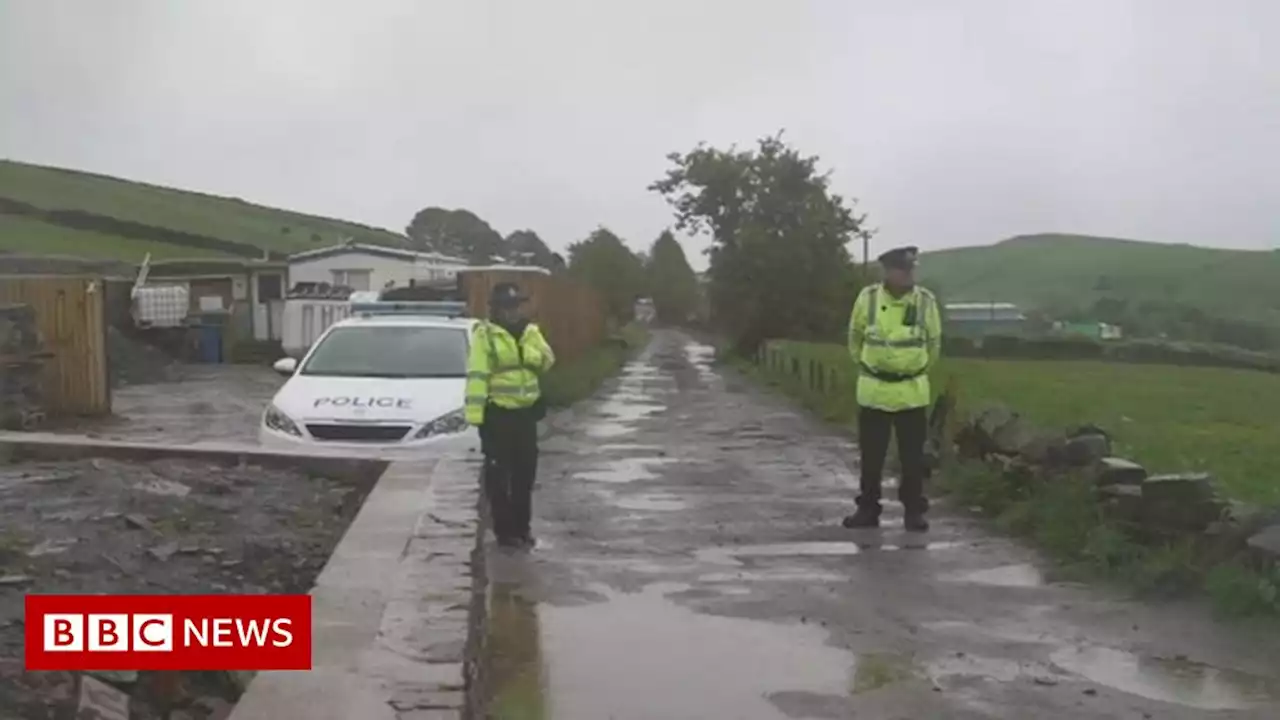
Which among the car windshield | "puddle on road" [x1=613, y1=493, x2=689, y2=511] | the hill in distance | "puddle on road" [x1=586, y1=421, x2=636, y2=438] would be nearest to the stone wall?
"puddle on road" [x1=613, y1=493, x2=689, y2=511]

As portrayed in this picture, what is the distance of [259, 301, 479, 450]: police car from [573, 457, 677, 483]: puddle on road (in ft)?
5.62

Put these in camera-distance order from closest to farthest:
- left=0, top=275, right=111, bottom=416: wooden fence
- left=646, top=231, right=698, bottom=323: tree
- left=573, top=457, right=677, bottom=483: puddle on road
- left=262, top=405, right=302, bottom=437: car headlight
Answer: left=262, top=405, right=302, bottom=437: car headlight, left=573, top=457, right=677, bottom=483: puddle on road, left=0, top=275, right=111, bottom=416: wooden fence, left=646, top=231, right=698, bottom=323: tree

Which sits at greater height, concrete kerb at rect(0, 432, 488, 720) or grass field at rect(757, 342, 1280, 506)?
concrete kerb at rect(0, 432, 488, 720)

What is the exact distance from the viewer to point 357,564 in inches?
209

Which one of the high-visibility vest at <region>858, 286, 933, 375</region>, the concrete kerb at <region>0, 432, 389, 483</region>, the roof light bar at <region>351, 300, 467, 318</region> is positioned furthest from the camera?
the roof light bar at <region>351, 300, 467, 318</region>

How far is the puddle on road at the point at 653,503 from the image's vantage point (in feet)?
36.1

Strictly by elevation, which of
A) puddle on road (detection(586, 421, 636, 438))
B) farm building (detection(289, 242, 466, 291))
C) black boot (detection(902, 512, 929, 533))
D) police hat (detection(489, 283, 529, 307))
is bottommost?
puddle on road (detection(586, 421, 636, 438))

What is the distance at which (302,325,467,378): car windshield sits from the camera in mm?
12234

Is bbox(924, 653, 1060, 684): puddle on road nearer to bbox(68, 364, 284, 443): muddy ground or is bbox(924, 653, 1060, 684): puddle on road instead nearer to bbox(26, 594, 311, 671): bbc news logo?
bbox(26, 594, 311, 671): bbc news logo

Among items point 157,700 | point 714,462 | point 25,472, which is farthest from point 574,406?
point 157,700

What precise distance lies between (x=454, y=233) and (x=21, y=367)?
8457 cm

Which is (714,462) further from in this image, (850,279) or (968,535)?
(850,279)

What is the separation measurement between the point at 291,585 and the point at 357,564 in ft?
1.30

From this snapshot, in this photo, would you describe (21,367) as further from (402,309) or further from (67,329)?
(402,309)
